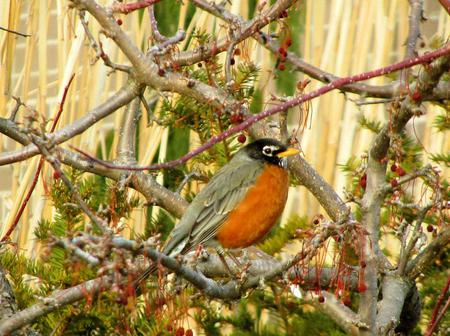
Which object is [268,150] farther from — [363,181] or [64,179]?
[64,179]

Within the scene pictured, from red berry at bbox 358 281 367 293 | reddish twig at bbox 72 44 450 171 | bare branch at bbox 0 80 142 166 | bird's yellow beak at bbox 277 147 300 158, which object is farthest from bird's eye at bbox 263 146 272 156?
reddish twig at bbox 72 44 450 171

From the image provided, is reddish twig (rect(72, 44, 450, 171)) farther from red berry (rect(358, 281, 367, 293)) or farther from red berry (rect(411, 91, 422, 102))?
A: red berry (rect(358, 281, 367, 293))

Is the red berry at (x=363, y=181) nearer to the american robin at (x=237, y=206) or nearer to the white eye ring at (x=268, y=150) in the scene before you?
the american robin at (x=237, y=206)

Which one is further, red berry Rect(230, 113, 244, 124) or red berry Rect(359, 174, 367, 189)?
red berry Rect(359, 174, 367, 189)

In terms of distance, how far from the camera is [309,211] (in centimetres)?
481

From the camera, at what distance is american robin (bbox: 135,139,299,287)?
11.9 feet

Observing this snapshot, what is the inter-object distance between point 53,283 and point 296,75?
3941 mm

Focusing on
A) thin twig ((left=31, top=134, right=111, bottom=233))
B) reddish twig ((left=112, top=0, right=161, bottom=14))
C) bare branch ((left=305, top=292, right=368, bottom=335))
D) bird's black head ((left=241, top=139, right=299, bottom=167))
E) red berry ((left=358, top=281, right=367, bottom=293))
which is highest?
reddish twig ((left=112, top=0, right=161, bottom=14))

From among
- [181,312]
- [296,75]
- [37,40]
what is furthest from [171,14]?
[181,312]

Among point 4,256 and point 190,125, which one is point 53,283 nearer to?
point 4,256

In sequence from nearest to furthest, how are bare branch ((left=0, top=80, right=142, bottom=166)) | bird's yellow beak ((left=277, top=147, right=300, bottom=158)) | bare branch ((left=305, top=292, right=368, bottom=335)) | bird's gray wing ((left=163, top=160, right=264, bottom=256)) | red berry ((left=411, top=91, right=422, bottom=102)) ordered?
1. red berry ((left=411, top=91, right=422, bottom=102))
2. bare branch ((left=305, top=292, right=368, bottom=335))
3. bare branch ((left=0, top=80, right=142, bottom=166))
4. bird's yellow beak ((left=277, top=147, right=300, bottom=158))
5. bird's gray wing ((left=163, top=160, right=264, bottom=256))

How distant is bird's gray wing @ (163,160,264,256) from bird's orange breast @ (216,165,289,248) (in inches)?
1.4

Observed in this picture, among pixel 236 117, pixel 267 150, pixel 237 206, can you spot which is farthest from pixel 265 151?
pixel 236 117

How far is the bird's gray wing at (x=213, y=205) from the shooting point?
11.8 ft
